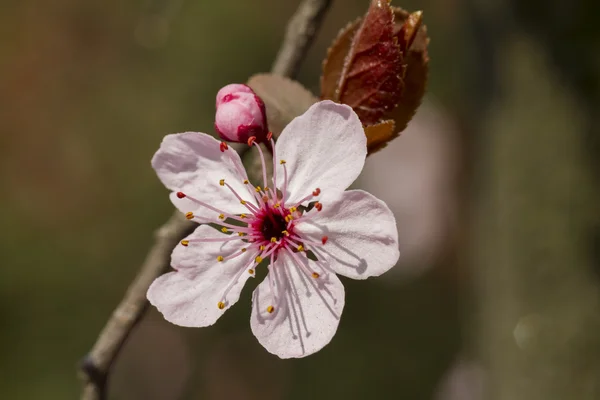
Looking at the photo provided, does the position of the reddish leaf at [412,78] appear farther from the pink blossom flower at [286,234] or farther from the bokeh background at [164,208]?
the bokeh background at [164,208]

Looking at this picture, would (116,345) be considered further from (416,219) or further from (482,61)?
(416,219)

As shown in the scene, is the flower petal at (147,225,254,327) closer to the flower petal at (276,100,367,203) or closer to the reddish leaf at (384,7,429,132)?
the flower petal at (276,100,367,203)

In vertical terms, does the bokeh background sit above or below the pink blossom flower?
below

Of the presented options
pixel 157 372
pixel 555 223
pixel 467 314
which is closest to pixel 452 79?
pixel 467 314

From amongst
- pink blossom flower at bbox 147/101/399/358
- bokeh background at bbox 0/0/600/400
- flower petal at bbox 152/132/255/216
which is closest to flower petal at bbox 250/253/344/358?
pink blossom flower at bbox 147/101/399/358

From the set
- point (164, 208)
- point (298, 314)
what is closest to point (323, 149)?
point (298, 314)

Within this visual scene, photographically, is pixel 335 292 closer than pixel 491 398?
Yes
